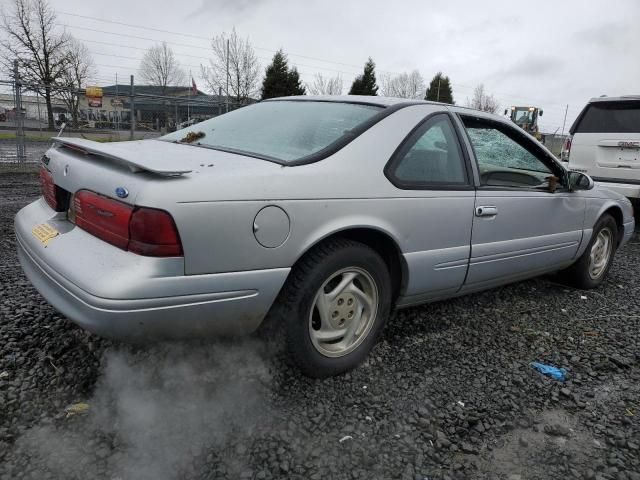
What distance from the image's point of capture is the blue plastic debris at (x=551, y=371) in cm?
271

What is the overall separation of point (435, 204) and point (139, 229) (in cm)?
158

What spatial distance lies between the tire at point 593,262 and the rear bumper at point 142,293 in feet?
10.1

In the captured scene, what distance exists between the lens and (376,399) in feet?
7.82

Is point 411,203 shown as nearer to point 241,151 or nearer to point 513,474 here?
point 241,151

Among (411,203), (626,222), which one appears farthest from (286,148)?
(626,222)

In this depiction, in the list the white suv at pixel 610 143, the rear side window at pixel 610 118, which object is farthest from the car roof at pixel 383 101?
the rear side window at pixel 610 118

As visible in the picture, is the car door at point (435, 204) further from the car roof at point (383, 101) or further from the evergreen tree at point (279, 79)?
the evergreen tree at point (279, 79)

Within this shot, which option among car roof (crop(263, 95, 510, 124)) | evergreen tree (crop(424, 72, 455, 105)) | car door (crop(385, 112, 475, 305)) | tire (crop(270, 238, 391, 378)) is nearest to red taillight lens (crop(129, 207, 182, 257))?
tire (crop(270, 238, 391, 378))

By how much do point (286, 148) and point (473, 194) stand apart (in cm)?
119

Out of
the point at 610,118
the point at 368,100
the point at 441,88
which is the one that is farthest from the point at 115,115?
the point at 441,88

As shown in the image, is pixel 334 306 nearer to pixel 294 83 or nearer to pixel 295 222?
pixel 295 222

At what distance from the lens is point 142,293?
6.14ft

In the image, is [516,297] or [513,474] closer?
[513,474]

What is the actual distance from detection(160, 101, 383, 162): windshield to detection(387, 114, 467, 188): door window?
11.3 inches
